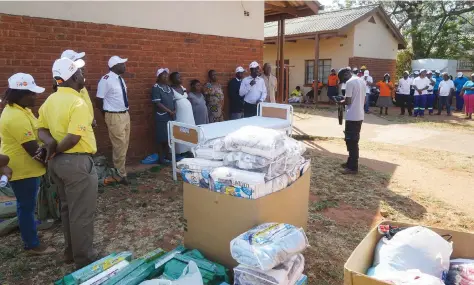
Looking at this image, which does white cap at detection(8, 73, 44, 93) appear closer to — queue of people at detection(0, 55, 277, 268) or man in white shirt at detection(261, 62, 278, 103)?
queue of people at detection(0, 55, 277, 268)

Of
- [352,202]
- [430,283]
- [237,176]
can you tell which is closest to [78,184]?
[237,176]

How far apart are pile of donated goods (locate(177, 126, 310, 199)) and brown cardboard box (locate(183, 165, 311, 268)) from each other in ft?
0.17

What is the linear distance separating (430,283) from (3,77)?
5352mm

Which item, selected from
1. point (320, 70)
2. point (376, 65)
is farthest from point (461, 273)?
point (376, 65)

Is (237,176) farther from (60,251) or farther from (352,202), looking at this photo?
(352,202)

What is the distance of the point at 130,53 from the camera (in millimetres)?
6281

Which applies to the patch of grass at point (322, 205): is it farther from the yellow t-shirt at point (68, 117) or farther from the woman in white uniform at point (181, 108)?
the yellow t-shirt at point (68, 117)

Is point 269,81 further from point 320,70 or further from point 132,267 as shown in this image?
point 320,70

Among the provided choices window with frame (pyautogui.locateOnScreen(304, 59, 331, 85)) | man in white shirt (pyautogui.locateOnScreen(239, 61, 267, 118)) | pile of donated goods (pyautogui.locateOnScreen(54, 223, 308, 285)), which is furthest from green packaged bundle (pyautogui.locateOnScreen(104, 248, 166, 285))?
window with frame (pyautogui.locateOnScreen(304, 59, 331, 85))

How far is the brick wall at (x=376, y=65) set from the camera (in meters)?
17.2

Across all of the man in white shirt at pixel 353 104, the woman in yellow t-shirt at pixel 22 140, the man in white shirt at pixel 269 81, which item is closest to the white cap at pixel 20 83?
the woman in yellow t-shirt at pixel 22 140

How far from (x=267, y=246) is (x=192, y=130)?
307cm

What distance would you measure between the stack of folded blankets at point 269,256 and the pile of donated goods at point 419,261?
17.7 inches

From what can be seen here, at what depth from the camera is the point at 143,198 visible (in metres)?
5.02
